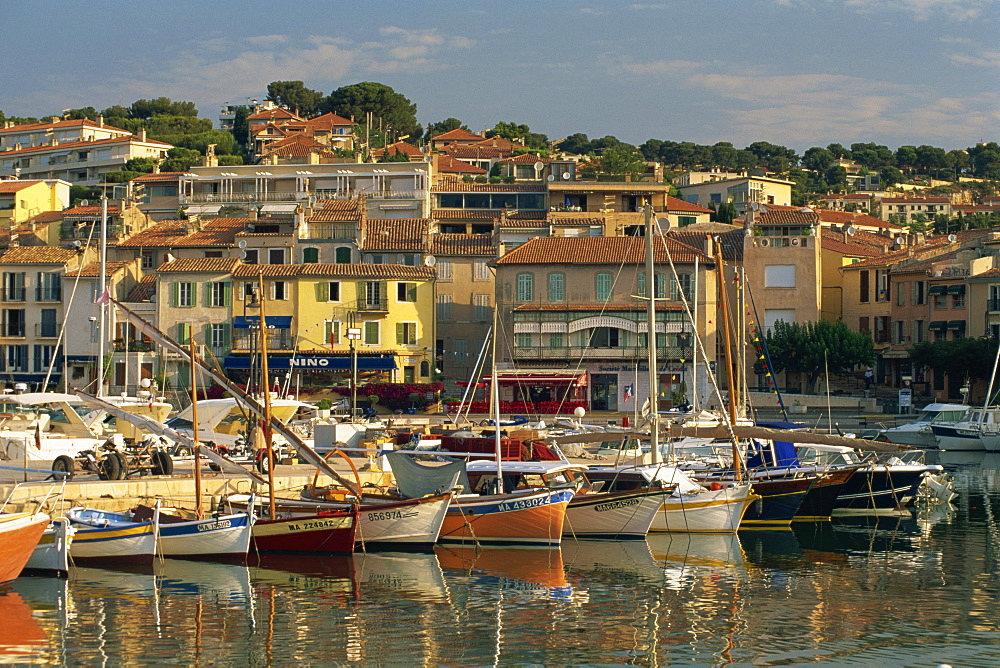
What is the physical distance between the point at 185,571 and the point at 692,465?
56.6 ft

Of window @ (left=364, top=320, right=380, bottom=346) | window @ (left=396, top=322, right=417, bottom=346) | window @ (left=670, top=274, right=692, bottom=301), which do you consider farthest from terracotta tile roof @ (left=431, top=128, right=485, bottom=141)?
window @ (left=670, top=274, right=692, bottom=301)

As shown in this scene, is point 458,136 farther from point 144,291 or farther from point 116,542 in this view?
point 116,542

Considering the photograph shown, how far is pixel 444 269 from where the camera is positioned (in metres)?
75.4

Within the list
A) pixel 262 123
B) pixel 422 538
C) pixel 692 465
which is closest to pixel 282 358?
pixel 692 465

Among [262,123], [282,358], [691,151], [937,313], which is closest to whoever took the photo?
[282,358]

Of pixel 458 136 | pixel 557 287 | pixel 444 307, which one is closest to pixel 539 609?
pixel 557 287

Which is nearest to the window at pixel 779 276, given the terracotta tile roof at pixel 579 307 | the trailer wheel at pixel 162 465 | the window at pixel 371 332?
the terracotta tile roof at pixel 579 307

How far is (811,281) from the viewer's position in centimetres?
7344

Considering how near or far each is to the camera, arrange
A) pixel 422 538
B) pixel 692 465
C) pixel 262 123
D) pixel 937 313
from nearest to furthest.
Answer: pixel 422 538
pixel 692 465
pixel 937 313
pixel 262 123

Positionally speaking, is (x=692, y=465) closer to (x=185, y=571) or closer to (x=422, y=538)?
(x=422, y=538)

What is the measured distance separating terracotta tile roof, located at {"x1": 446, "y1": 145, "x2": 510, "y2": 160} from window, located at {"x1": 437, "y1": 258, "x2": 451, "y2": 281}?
50733 mm

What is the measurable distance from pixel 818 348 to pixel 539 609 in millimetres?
47642

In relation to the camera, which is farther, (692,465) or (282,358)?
(282,358)

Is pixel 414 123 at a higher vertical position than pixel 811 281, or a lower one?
higher
